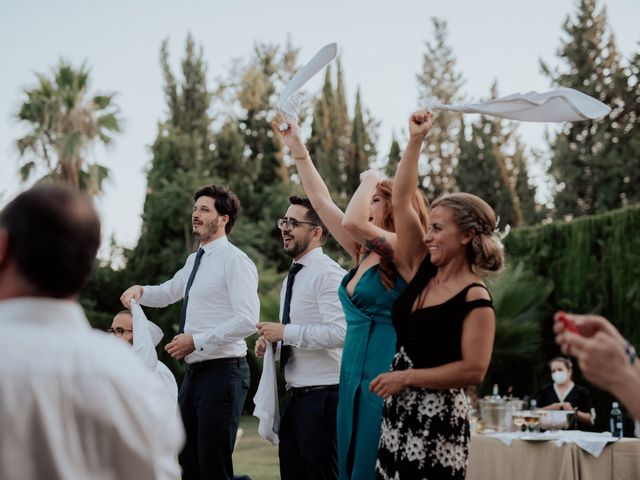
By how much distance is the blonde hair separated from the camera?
3.21m

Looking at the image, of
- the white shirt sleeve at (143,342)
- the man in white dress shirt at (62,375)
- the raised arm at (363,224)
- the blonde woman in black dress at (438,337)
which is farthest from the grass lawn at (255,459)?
the man in white dress shirt at (62,375)

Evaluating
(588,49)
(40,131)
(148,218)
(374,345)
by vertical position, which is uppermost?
(588,49)

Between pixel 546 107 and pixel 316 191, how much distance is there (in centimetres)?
133

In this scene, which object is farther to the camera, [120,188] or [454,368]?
[120,188]

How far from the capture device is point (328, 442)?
14.8 feet

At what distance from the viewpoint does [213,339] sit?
477 centimetres

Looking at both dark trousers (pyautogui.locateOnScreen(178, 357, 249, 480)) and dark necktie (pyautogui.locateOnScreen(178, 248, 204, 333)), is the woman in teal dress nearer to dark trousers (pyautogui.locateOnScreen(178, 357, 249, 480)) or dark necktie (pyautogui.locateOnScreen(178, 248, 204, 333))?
dark trousers (pyautogui.locateOnScreen(178, 357, 249, 480))

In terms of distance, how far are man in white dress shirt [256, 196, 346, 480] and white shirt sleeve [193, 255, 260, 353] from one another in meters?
0.14

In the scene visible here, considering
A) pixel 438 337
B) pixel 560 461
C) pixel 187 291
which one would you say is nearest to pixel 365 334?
pixel 438 337

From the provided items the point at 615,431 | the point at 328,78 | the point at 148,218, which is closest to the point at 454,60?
the point at 328,78

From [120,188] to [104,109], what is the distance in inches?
89.8

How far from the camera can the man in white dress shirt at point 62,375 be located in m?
1.39

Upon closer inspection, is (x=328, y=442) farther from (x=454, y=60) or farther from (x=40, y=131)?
(x=454, y=60)

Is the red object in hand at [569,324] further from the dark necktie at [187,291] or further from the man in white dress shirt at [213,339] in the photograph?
the dark necktie at [187,291]
